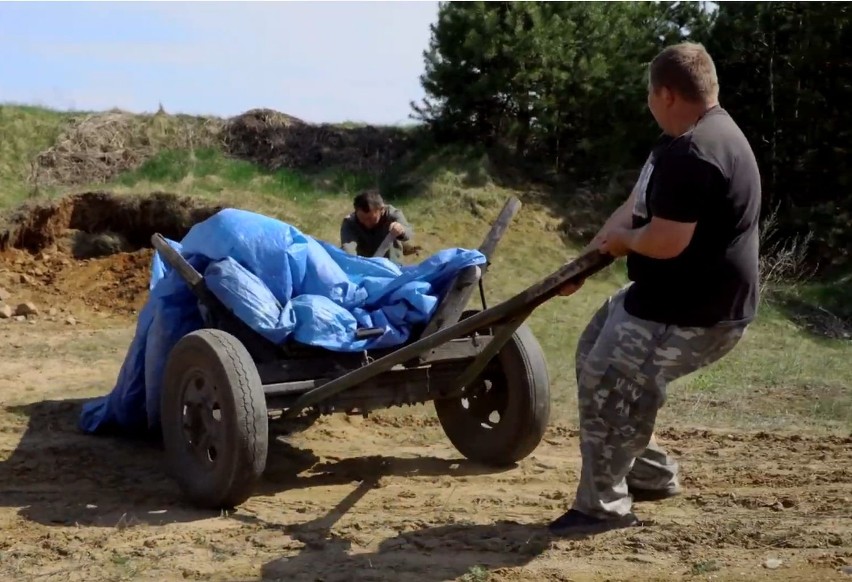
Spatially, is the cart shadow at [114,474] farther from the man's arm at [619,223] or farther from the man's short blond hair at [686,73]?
the man's short blond hair at [686,73]

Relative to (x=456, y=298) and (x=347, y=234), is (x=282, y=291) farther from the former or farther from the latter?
(x=347, y=234)

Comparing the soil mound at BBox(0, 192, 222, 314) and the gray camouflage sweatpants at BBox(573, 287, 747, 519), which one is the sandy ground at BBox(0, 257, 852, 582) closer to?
the gray camouflage sweatpants at BBox(573, 287, 747, 519)

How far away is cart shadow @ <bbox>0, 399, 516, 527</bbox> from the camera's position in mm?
5355

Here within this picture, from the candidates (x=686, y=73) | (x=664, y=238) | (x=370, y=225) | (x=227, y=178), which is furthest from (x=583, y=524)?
(x=227, y=178)

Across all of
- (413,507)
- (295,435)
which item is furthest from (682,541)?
(295,435)

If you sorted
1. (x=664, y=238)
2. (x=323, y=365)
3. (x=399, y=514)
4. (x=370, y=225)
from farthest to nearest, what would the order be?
(x=370, y=225), (x=323, y=365), (x=399, y=514), (x=664, y=238)

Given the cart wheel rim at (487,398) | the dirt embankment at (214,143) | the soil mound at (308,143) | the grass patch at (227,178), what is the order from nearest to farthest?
the cart wheel rim at (487,398) < the grass patch at (227,178) < the dirt embankment at (214,143) < the soil mound at (308,143)

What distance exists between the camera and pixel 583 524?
15.0 ft

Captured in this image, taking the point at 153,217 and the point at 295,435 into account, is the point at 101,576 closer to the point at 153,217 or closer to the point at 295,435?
the point at 295,435

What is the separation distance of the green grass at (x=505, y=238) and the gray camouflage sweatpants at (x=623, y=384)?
293cm

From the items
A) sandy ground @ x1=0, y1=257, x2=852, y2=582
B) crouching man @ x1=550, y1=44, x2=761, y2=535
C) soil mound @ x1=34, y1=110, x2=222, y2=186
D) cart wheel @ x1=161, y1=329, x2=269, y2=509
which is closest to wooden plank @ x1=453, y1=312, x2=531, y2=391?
crouching man @ x1=550, y1=44, x2=761, y2=535

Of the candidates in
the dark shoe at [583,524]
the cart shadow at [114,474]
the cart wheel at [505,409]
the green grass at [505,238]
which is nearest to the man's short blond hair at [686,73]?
the dark shoe at [583,524]

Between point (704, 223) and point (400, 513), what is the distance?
204 cm

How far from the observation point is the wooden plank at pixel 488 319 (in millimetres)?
4297
